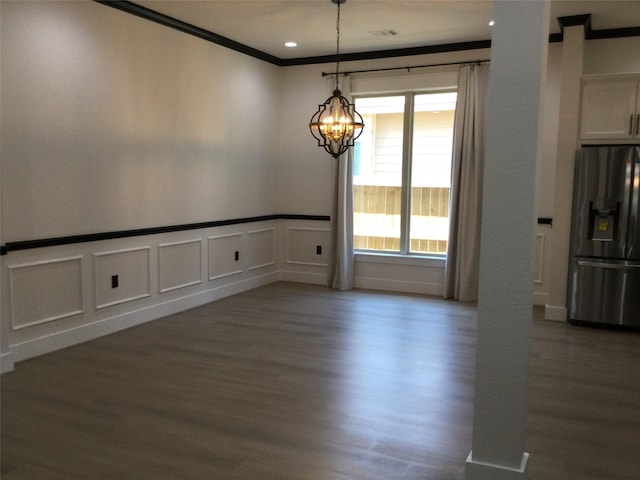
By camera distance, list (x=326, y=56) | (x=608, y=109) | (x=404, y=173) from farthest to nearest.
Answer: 1. (x=326, y=56)
2. (x=404, y=173)
3. (x=608, y=109)

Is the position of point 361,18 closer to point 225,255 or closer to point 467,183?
point 467,183

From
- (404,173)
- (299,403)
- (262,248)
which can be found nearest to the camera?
(299,403)

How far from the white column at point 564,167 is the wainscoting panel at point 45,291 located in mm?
4342

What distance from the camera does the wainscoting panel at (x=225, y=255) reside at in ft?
20.2

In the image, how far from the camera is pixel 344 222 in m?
6.95

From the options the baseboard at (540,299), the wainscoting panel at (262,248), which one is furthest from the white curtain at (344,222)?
the baseboard at (540,299)

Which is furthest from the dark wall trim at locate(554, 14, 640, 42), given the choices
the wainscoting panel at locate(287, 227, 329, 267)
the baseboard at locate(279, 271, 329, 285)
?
the baseboard at locate(279, 271, 329, 285)

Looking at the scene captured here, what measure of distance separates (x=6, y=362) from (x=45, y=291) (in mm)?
601

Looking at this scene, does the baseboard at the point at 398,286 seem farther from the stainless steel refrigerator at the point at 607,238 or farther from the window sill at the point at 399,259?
the stainless steel refrigerator at the point at 607,238

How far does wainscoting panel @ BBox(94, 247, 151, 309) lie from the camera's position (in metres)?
4.75

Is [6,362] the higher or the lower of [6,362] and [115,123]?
the lower

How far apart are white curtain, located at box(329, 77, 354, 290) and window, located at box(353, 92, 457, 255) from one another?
23cm

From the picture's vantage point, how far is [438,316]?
5660 mm

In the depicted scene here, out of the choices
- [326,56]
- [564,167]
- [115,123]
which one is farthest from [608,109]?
[115,123]
